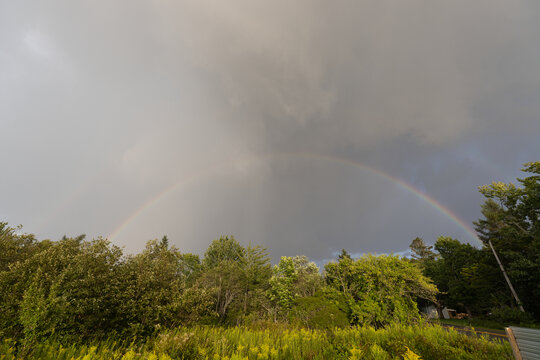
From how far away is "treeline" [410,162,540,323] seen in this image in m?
22.1

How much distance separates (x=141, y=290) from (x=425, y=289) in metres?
15.4

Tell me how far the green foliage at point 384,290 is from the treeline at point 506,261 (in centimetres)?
987

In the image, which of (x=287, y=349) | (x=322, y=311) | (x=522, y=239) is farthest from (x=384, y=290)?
(x=522, y=239)

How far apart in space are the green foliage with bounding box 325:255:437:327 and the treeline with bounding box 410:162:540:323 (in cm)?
987

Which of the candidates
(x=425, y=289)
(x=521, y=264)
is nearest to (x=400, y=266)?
(x=425, y=289)

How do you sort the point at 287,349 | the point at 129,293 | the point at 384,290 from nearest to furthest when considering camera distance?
the point at 287,349, the point at 129,293, the point at 384,290

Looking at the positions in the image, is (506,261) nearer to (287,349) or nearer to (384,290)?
(384,290)

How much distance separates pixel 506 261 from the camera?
84.4 ft

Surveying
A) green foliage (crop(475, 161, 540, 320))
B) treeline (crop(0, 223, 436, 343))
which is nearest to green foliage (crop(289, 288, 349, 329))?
treeline (crop(0, 223, 436, 343))

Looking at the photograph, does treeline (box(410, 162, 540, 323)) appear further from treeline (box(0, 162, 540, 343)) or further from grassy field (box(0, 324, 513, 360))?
grassy field (box(0, 324, 513, 360))

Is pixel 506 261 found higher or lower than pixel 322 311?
higher

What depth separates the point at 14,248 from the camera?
1056 centimetres

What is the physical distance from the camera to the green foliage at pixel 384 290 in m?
12.0

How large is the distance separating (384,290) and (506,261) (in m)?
26.7
